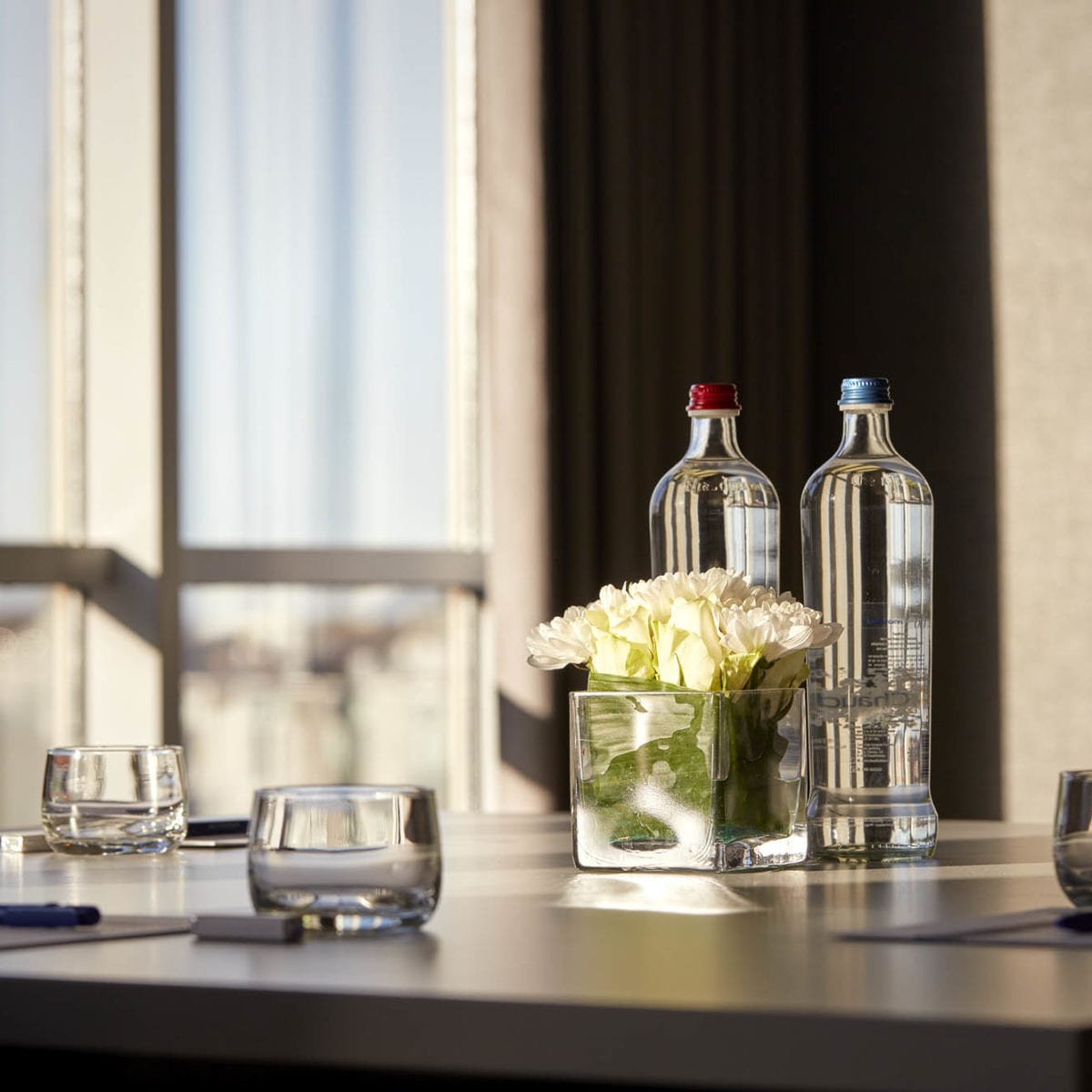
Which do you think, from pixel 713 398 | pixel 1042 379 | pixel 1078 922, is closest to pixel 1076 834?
pixel 1078 922

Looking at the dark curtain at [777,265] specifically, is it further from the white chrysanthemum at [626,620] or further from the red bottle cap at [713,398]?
the white chrysanthemum at [626,620]

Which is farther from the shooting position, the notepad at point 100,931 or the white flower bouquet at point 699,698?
the white flower bouquet at point 699,698

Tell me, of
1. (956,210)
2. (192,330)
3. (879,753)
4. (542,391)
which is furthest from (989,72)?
(879,753)

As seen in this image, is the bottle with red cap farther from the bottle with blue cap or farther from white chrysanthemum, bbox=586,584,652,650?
white chrysanthemum, bbox=586,584,652,650

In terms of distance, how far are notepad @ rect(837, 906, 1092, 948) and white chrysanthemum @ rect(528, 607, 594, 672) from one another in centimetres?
38

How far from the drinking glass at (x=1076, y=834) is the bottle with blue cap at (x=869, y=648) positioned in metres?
0.31

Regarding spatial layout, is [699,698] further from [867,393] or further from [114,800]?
[114,800]

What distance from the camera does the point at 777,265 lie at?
4293 mm

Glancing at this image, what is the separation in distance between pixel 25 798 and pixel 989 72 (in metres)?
2.50

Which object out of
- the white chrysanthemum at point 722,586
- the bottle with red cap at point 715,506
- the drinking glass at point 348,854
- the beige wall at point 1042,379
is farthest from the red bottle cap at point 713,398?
the beige wall at point 1042,379

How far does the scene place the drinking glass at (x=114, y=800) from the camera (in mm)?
1415

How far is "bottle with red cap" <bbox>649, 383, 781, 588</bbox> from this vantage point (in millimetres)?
1498

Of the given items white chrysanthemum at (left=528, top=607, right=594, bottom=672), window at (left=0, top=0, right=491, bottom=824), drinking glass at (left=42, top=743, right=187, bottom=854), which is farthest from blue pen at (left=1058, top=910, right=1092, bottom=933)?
window at (left=0, top=0, right=491, bottom=824)

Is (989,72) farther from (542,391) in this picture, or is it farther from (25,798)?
(25,798)
